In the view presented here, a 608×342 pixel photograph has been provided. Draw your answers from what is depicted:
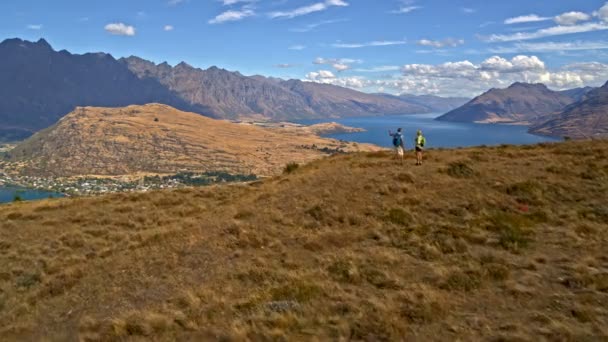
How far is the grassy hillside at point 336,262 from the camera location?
32.5ft

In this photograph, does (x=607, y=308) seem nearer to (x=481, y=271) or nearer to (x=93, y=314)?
(x=481, y=271)

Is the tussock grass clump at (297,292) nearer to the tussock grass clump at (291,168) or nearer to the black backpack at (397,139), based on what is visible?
the black backpack at (397,139)

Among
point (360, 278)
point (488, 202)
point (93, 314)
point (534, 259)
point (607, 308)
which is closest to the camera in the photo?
point (607, 308)

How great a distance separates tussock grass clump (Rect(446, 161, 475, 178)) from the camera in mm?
24578

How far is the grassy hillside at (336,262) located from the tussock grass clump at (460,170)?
0.46 ft

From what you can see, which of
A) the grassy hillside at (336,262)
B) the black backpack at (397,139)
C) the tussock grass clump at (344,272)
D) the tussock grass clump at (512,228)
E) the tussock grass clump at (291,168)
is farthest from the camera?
the tussock grass clump at (291,168)

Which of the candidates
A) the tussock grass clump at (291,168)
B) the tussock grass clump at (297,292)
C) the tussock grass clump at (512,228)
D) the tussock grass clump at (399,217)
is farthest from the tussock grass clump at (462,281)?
the tussock grass clump at (291,168)

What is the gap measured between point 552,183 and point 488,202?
561 centimetres

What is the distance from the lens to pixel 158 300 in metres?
12.1

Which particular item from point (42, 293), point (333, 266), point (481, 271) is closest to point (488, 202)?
point (481, 271)

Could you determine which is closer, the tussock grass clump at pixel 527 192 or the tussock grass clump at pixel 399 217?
the tussock grass clump at pixel 399 217

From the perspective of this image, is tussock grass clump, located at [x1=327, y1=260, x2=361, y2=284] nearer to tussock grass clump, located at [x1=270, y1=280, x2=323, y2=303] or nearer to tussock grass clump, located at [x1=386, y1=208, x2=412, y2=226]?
tussock grass clump, located at [x1=270, y1=280, x2=323, y2=303]

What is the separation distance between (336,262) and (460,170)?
48.4 ft

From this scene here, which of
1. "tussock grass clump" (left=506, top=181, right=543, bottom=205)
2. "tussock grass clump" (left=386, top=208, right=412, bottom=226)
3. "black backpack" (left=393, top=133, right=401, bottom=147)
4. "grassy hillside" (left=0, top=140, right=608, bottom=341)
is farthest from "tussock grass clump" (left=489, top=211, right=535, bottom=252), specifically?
"black backpack" (left=393, top=133, right=401, bottom=147)
